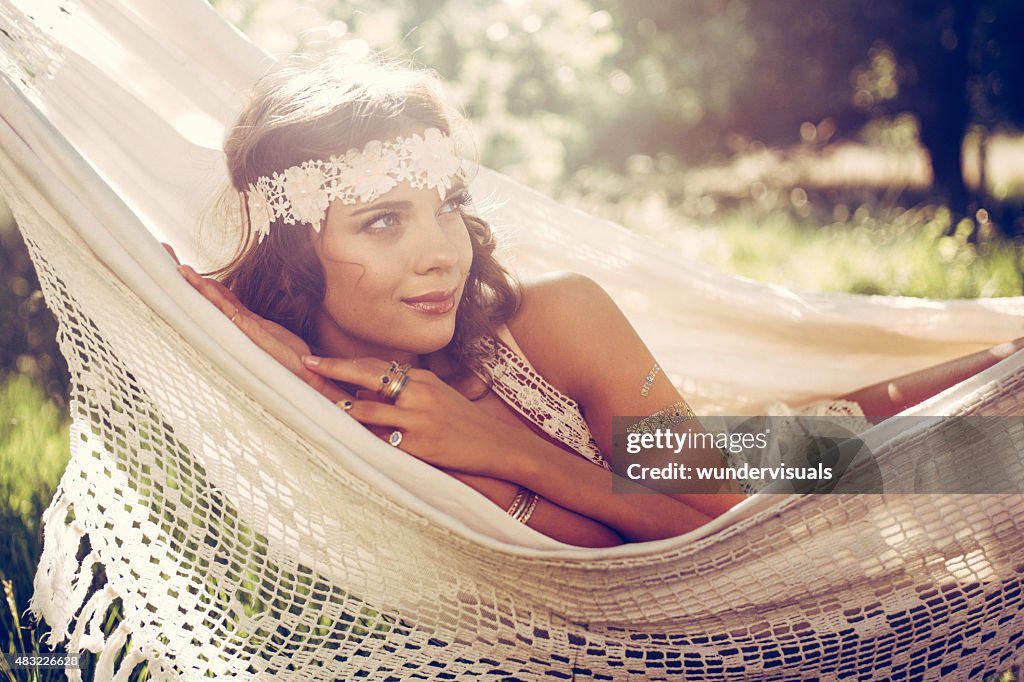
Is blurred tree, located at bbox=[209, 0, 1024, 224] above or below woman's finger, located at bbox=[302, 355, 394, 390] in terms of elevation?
above

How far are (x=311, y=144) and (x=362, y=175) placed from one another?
12 centimetres

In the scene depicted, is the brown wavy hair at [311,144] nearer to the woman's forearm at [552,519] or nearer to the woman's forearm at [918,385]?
the woman's forearm at [552,519]

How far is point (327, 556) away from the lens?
1650 mm

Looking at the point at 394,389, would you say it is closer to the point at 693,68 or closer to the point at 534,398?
the point at 534,398

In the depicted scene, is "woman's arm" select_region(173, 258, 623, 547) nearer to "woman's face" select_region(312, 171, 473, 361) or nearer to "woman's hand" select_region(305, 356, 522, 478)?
"woman's hand" select_region(305, 356, 522, 478)

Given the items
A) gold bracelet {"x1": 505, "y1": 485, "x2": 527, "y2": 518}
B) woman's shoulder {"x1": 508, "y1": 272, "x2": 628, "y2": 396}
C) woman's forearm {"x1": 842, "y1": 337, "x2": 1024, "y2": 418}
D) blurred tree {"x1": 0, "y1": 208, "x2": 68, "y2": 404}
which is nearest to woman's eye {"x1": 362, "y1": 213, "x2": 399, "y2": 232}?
woman's shoulder {"x1": 508, "y1": 272, "x2": 628, "y2": 396}

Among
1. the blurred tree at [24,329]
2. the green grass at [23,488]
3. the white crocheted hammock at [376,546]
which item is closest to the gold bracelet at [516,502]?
the white crocheted hammock at [376,546]

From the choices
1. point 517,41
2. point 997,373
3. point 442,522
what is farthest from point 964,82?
point 442,522

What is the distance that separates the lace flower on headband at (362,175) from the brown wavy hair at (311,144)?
25 millimetres

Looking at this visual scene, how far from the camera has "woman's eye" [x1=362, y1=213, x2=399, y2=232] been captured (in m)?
1.73

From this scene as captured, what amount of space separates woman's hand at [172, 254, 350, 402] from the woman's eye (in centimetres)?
23

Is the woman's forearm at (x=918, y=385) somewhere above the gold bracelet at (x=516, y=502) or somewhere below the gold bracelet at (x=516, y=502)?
above

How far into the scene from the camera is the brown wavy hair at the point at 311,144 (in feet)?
5.81

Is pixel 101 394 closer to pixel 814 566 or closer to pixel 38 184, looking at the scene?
pixel 38 184
